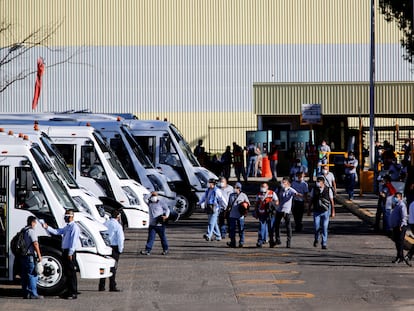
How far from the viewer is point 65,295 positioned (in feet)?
65.0

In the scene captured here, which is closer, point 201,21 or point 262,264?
point 262,264

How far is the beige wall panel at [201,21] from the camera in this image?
204 ft

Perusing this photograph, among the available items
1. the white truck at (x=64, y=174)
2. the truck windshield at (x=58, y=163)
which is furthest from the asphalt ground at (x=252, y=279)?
the truck windshield at (x=58, y=163)

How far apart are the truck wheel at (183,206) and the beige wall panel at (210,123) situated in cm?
2690

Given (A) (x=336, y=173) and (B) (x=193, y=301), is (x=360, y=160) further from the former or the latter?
(B) (x=193, y=301)

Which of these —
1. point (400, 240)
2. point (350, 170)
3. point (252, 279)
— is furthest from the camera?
point (350, 170)

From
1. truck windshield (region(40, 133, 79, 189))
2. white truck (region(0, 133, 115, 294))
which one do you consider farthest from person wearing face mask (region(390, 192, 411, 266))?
white truck (region(0, 133, 115, 294))

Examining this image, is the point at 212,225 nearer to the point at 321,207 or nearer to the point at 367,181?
the point at 321,207

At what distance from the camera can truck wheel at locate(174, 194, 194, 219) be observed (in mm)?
34812

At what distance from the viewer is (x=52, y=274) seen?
1977 cm

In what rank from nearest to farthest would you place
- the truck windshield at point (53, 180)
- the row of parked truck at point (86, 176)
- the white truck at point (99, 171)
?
the row of parked truck at point (86, 176) → the truck windshield at point (53, 180) → the white truck at point (99, 171)

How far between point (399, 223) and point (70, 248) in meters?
7.77

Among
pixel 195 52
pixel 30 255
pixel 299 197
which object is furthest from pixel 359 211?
pixel 195 52

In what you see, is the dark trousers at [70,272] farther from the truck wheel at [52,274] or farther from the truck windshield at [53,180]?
the truck windshield at [53,180]
